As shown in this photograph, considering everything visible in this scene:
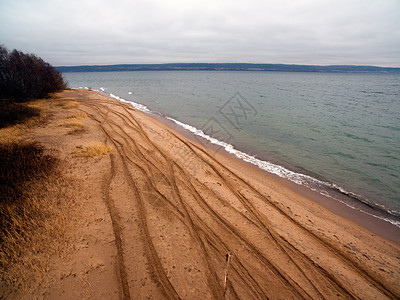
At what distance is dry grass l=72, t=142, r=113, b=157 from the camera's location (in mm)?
8461

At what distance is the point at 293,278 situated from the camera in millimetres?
4129

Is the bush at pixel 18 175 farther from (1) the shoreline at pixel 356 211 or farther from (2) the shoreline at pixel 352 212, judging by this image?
(1) the shoreline at pixel 356 211

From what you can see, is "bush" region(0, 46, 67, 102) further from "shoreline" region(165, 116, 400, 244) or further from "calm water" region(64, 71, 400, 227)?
"shoreline" region(165, 116, 400, 244)

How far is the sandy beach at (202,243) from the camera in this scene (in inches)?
147

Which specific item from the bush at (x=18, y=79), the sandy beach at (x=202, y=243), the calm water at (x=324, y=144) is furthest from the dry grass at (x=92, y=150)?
the bush at (x=18, y=79)

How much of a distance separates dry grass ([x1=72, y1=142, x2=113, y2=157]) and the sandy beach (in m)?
0.33

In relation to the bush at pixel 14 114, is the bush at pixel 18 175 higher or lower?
lower

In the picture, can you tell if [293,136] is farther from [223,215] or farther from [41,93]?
[41,93]

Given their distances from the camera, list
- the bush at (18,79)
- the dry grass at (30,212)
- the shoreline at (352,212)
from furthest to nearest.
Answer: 1. the bush at (18,79)
2. the shoreline at (352,212)
3. the dry grass at (30,212)

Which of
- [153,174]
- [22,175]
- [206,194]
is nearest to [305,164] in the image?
[206,194]

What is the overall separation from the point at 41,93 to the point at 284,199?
92.1ft

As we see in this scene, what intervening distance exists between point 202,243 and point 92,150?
7.15m

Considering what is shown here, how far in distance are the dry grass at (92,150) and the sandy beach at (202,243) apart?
33 centimetres

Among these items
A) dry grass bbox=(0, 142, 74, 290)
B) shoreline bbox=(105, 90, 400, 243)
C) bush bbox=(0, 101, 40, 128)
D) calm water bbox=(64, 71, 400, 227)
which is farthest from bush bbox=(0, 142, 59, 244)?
calm water bbox=(64, 71, 400, 227)
